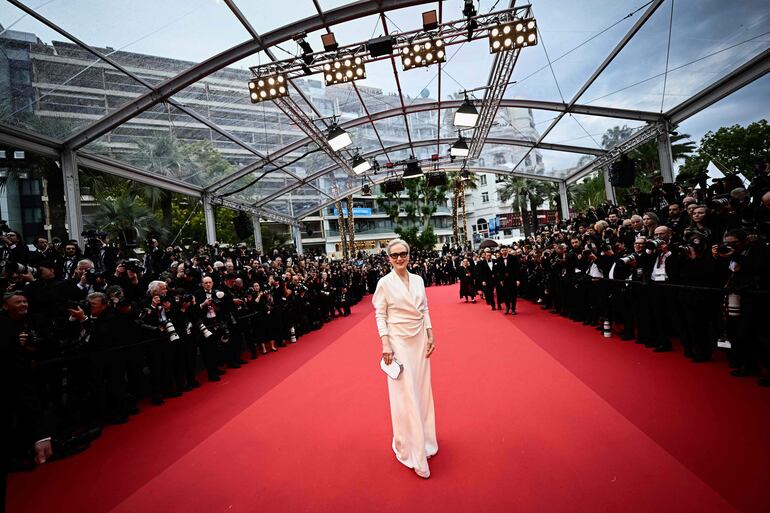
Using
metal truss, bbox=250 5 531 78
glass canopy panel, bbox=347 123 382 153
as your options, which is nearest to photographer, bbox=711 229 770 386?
metal truss, bbox=250 5 531 78

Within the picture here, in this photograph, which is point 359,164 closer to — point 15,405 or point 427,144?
point 427,144

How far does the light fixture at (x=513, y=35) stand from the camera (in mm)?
7711

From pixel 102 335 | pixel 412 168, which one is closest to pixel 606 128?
pixel 412 168

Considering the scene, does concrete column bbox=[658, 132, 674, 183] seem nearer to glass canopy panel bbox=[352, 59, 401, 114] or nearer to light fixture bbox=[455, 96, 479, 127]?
light fixture bbox=[455, 96, 479, 127]

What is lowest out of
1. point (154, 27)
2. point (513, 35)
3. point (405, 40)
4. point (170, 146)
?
point (170, 146)

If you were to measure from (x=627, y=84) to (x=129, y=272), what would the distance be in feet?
46.0

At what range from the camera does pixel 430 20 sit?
25.3 feet

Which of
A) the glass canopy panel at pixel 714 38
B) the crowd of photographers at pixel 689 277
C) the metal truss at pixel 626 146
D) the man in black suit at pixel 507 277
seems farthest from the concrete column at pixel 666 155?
the man in black suit at pixel 507 277

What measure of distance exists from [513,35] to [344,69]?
3973 mm

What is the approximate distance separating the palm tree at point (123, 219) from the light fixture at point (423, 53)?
18518mm

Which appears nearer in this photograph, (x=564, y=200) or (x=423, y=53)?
(x=423, y=53)

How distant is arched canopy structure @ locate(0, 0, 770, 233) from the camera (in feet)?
24.1

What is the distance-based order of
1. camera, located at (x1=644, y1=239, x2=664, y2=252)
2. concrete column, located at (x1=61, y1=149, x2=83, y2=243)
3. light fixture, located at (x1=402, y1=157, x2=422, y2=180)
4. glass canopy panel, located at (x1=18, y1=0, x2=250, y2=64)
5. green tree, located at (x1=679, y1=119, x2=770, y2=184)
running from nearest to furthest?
camera, located at (x1=644, y1=239, x2=664, y2=252) < glass canopy panel, located at (x1=18, y1=0, x2=250, y2=64) < concrete column, located at (x1=61, y1=149, x2=83, y2=243) < light fixture, located at (x1=402, y1=157, x2=422, y2=180) < green tree, located at (x1=679, y1=119, x2=770, y2=184)

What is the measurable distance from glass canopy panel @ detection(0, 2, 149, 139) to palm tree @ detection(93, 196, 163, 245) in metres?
12.7
